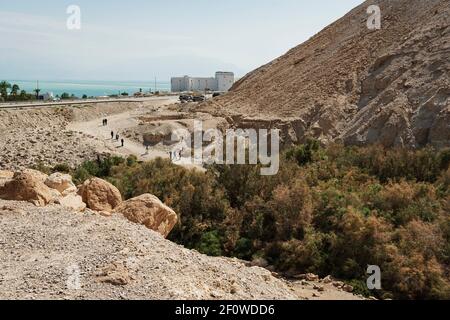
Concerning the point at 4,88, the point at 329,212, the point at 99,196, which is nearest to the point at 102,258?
the point at 99,196

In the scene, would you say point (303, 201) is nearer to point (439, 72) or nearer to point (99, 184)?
point (99, 184)

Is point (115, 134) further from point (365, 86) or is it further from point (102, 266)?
point (102, 266)

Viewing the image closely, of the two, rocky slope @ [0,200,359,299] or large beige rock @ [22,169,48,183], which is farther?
large beige rock @ [22,169,48,183]

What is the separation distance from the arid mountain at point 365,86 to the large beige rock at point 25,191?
14397mm

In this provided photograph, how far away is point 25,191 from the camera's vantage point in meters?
11.1

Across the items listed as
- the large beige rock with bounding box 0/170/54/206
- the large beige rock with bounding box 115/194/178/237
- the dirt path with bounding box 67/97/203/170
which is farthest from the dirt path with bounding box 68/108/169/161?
the large beige rock with bounding box 0/170/54/206

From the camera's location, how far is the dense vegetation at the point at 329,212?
12.1 meters

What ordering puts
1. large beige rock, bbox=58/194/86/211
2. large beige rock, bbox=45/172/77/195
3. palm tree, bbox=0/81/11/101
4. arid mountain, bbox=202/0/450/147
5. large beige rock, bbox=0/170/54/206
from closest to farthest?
large beige rock, bbox=0/170/54/206
large beige rock, bbox=58/194/86/211
large beige rock, bbox=45/172/77/195
arid mountain, bbox=202/0/450/147
palm tree, bbox=0/81/11/101

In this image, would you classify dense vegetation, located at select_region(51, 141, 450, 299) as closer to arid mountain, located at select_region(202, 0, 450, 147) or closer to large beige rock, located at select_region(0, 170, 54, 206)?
arid mountain, located at select_region(202, 0, 450, 147)

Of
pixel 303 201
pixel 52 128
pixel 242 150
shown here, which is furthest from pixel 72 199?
pixel 52 128

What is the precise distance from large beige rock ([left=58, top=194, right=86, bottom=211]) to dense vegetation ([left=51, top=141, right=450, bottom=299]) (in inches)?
156

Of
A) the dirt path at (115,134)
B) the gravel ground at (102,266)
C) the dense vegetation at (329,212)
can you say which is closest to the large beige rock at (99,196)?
the gravel ground at (102,266)

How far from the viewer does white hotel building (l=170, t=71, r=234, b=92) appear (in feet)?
213
